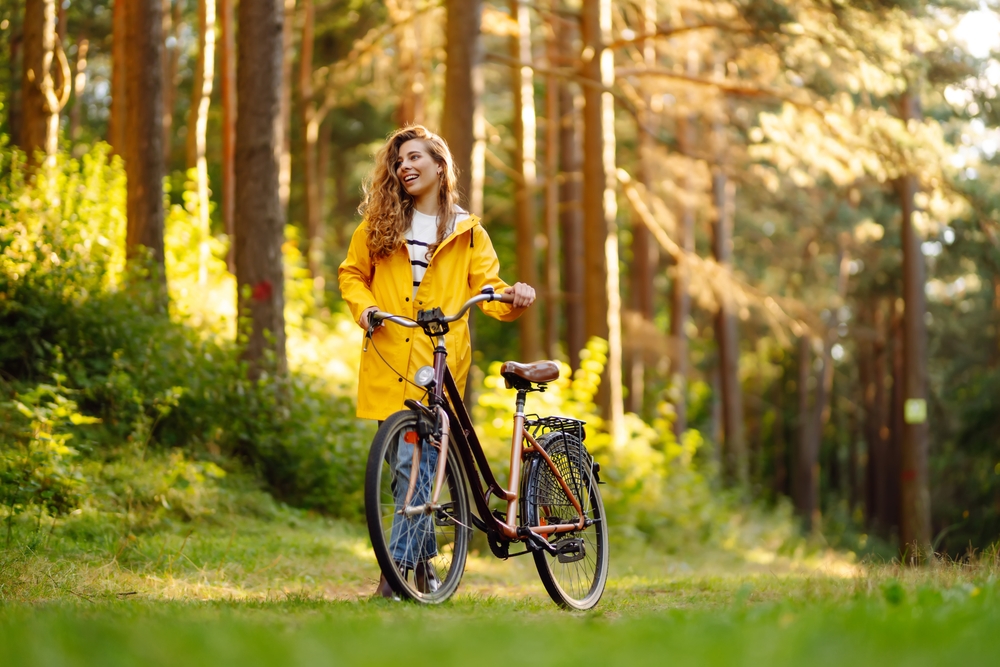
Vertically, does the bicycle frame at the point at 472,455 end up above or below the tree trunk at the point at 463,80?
below

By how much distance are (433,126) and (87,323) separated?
44.2 feet

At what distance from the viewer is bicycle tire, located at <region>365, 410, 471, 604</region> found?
A: 4457 millimetres

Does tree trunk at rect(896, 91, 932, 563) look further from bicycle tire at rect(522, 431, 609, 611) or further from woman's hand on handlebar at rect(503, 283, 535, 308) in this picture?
woman's hand on handlebar at rect(503, 283, 535, 308)

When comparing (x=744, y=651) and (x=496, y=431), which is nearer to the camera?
(x=744, y=651)

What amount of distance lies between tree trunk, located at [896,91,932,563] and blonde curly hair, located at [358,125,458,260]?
51.5 feet

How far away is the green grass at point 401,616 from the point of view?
9.36ft

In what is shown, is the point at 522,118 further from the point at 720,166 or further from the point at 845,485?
the point at 845,485

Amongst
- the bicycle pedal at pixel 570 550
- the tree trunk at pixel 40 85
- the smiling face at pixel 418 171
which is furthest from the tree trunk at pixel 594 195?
the bicycle pedal at pixel 570 550

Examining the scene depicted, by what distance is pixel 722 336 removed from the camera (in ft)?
84.1

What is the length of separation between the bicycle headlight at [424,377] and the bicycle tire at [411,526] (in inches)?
5.4

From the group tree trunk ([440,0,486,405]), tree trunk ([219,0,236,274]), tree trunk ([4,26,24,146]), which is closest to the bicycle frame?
tree trunk ([440,0,486,405])

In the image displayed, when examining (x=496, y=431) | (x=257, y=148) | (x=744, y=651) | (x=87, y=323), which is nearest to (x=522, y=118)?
(x=496, y=431)

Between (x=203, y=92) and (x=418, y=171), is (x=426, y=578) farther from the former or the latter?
(x=203, y=92)

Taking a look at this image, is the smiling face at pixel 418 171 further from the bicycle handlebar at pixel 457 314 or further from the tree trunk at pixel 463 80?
the tree trunk at pixel 463 80
